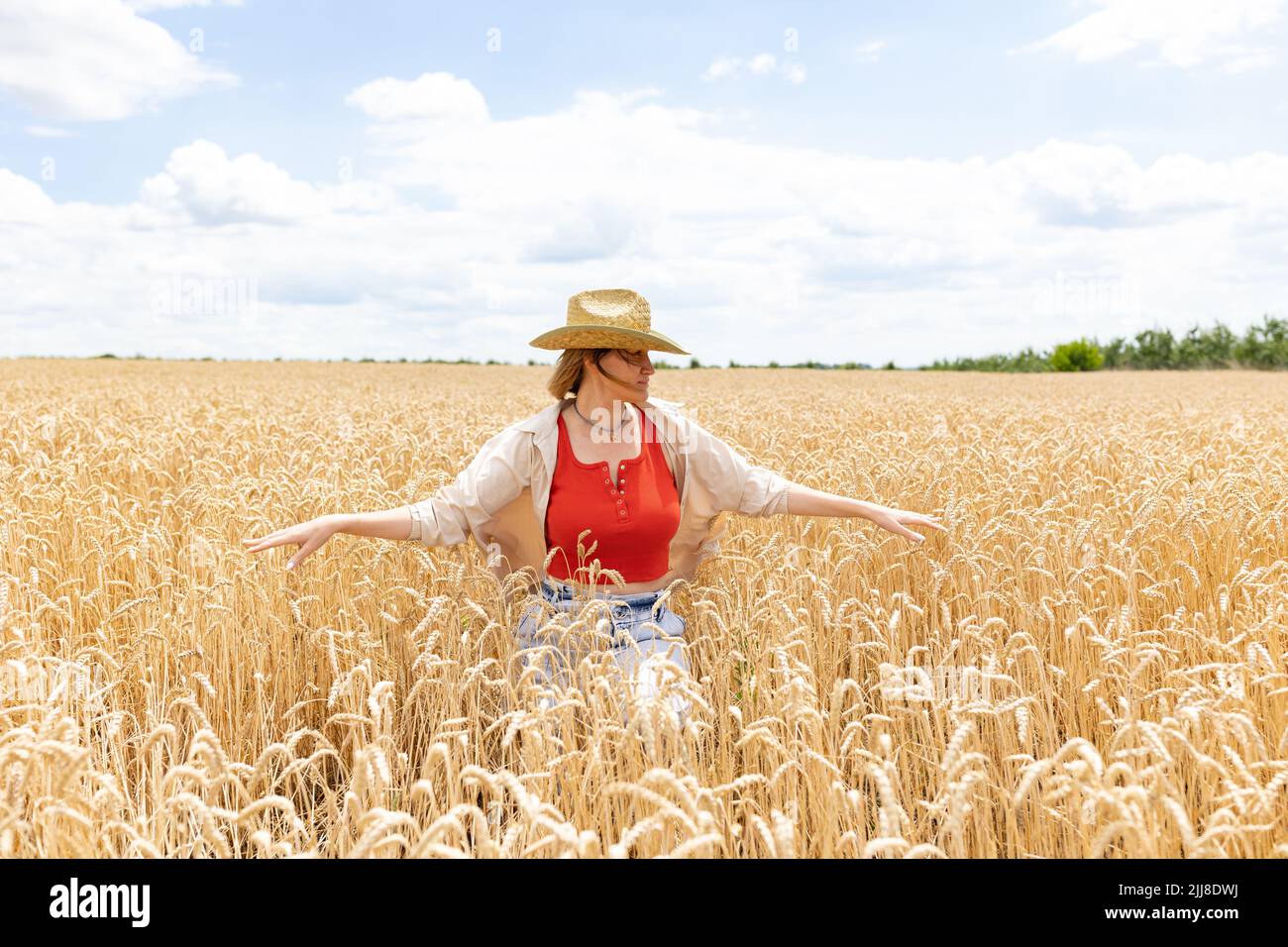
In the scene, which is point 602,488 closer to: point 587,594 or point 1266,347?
point 587,594

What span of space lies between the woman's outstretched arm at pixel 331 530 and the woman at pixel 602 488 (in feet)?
0.05

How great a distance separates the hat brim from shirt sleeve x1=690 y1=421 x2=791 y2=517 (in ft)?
1.42

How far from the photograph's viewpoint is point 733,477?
3.92 metres

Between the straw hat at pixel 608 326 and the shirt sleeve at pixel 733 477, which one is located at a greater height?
the straw hat at pixel 608 326

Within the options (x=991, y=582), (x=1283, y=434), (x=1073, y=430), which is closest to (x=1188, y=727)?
(x=991, y=582)

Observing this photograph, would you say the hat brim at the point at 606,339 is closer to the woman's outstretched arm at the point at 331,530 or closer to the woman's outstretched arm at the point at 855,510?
the woman's outstretched arm at the point at 855,510

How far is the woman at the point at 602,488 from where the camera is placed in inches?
140

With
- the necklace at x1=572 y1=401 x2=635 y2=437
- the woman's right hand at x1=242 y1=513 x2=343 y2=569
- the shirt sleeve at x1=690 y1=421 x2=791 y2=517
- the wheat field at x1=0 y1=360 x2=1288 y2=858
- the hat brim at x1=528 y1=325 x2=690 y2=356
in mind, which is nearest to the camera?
the wheat field at x1=0 y1=360 x2=1288 y2=858

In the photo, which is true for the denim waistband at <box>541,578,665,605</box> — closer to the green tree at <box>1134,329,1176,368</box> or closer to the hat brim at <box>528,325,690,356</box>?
the hat brim at <box>528,325,690,356</box>

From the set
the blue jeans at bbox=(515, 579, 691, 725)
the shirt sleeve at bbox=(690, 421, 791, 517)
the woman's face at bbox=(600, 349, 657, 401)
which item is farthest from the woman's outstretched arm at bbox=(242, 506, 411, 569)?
the shirt sleeve at bbox=(690, 421, 791, 517)

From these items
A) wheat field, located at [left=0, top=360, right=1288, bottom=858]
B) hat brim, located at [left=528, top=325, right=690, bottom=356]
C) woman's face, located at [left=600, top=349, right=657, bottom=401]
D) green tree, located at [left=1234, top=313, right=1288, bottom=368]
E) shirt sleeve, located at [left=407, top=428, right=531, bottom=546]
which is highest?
green tree, located at [left=1234, top=313, right=1288, bottom=368]

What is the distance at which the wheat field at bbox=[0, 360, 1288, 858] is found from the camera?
2041 millimetres

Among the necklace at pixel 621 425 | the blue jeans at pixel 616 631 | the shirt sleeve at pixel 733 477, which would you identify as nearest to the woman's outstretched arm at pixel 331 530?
the blue jeans at pixel 616 631
